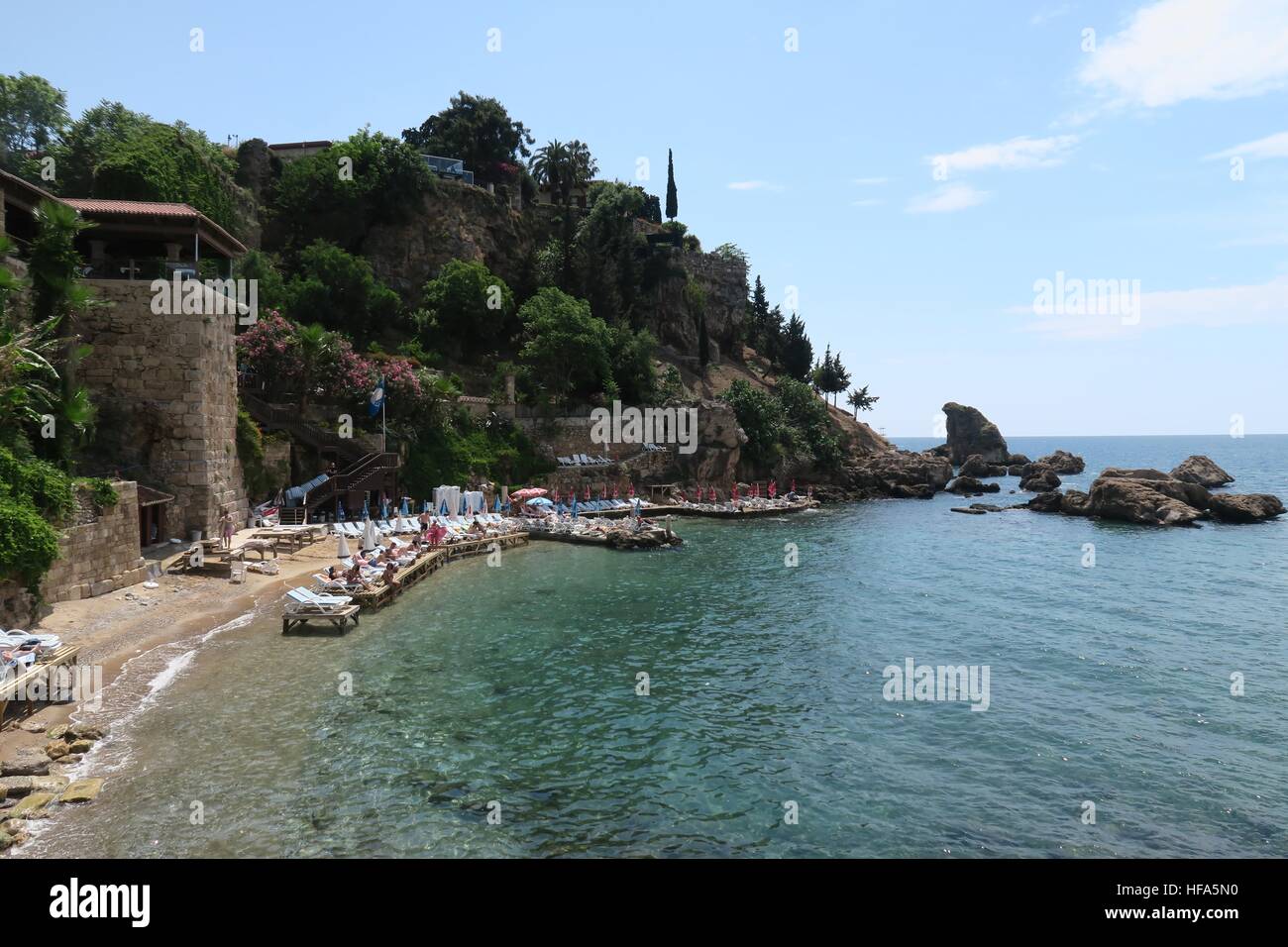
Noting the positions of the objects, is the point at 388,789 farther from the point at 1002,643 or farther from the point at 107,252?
the point at 107,252

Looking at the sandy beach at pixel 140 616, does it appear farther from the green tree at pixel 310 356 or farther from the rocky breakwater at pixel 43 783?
the green tree at pixel 310 356

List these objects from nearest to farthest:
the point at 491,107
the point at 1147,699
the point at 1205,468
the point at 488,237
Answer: the point at 1147,699
the point at 488,237
the point at 491,107
the point at 1205,468

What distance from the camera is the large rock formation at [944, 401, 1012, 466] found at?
356 feet

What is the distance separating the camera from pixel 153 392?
2780 cm

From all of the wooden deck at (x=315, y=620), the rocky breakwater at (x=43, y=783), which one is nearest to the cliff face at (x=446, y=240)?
the wooden deck at (x=315, y=620)

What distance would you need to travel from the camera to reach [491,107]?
75000 millimetres

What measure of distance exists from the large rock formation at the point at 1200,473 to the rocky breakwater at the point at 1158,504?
16132 mm

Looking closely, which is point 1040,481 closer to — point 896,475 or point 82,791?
point 896,475

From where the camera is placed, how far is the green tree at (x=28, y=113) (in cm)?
5098

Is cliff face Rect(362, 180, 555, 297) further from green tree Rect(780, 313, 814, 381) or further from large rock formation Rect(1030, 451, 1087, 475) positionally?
large rock formation Rect(1030, 451, 1087, 475)

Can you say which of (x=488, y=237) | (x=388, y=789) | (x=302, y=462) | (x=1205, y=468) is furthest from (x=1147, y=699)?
(x=1205, y=468)

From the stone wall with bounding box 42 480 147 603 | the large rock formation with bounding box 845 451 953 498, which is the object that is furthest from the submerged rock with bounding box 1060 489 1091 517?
the stone wall with bounding box 42 480 147 603
